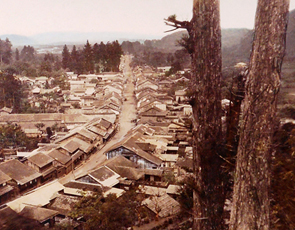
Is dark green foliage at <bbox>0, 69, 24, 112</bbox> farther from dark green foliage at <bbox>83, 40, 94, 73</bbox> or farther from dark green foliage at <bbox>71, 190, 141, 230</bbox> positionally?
dark green foliage at <bbox>71, 190, 141, 230</bbox>

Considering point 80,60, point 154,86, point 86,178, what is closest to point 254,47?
point 86,178

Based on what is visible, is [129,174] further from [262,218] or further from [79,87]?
[79,87]

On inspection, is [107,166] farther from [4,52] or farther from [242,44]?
[4,52]

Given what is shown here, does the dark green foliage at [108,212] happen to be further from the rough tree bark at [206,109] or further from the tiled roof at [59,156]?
the tiled roof at [59,156]

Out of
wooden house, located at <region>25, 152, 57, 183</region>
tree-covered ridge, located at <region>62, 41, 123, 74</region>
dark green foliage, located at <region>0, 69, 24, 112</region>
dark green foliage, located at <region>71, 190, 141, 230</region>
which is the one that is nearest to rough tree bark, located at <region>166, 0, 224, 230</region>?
dark green foliage, located at <region>71, 190, 141, 230</region>

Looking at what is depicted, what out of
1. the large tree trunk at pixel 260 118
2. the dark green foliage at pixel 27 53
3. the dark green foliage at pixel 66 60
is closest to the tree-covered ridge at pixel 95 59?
the dark green foliage at pixel 66 60

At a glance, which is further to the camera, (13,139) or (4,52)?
(4,52)

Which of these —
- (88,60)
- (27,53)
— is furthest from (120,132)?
(27,53)
